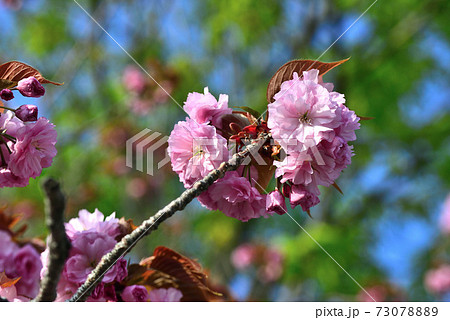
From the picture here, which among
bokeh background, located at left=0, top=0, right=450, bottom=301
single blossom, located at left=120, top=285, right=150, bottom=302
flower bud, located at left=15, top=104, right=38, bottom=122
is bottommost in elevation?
single blossom, located at left=120, top=285, right=150, bottom=302

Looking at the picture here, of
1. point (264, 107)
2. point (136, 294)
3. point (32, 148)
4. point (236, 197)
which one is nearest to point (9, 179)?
point (32, 148)

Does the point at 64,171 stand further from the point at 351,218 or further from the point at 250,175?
the point at 250,175

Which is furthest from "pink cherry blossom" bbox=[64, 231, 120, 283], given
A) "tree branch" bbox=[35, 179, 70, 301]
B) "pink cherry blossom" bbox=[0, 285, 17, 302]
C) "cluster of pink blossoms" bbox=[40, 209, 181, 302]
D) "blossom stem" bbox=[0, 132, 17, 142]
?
"tree branch" bbox=[35, 179, 70, 301]

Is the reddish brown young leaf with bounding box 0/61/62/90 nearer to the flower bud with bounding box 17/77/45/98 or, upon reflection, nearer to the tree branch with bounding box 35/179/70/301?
the flower bud with bounding box 17/77/45/98

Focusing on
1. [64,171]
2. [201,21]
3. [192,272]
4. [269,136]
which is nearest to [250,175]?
[269,136]

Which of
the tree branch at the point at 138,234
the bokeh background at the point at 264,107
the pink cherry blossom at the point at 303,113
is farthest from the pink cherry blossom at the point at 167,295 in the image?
the bokeh background at the point at 264,107

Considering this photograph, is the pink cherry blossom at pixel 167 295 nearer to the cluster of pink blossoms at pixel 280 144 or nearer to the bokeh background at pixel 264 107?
the cluster of pink blossoms at pixel 280 144
